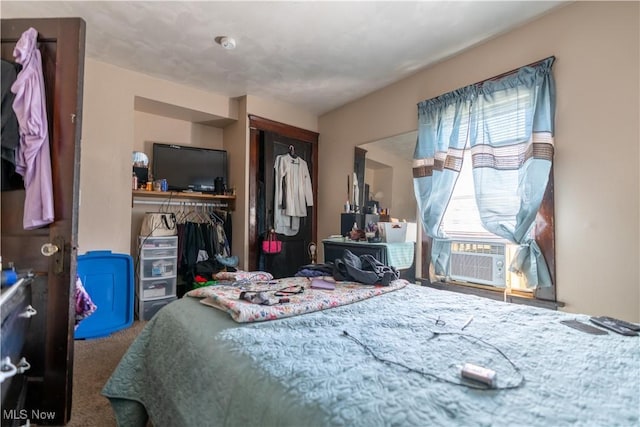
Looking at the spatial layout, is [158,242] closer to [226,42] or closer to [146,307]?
[146,307]

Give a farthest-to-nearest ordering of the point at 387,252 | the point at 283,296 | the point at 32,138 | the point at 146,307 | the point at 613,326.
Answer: the point at 146,307 → the point at 387,252 → the point at 283,296 → the point at 32,138 → the point at 613,326

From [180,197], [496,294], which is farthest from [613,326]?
[180,197]

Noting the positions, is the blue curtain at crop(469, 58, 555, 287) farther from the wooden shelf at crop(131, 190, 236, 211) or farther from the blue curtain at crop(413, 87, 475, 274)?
the wooden shelf at crop(131, 190, 236, 211)

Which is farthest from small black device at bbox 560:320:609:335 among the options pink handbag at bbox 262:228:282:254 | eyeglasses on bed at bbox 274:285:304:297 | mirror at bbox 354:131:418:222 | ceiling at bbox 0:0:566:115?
pink handbag at bbox 262:228:282:254

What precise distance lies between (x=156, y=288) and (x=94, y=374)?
1.15 meters

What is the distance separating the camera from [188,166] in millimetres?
3365

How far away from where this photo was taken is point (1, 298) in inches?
30.4

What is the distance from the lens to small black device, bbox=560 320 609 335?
1038 mm

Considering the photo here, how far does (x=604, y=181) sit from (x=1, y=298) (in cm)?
283

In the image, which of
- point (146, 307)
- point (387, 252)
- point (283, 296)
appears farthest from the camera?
point (146, 307)

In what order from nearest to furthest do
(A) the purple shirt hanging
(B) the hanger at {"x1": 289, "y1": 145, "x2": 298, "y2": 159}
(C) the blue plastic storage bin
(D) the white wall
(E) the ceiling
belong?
(A) the purple shirt hanging < (D) the white wall < (E) the ceiling < (C) the blue plastic storage bin < (B) the hanger at {"x1": 289, "y1": 145, "x2": 298, "y2": 159}

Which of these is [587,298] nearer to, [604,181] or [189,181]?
[604,181]

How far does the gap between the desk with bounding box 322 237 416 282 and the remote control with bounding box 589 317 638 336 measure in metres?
1.49

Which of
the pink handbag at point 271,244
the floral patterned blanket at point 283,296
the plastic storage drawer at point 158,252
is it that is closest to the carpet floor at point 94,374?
the plastic storage drawer at point 158,252
